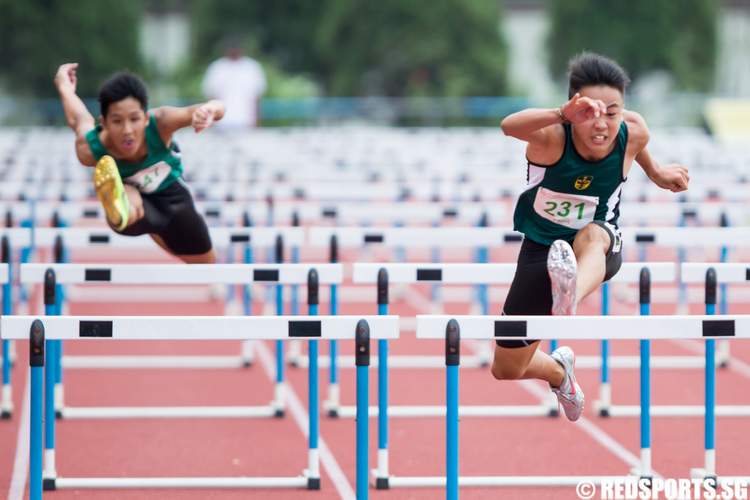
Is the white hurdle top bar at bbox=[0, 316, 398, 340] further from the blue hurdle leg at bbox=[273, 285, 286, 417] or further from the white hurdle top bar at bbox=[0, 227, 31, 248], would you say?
the white hurdle top bar at bbox=[0, 227, 31, 248]

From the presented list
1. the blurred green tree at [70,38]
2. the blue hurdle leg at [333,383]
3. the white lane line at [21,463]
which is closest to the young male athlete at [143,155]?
the blue hurdle leg at [333,383]

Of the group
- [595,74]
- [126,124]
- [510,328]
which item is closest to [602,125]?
[595,74]

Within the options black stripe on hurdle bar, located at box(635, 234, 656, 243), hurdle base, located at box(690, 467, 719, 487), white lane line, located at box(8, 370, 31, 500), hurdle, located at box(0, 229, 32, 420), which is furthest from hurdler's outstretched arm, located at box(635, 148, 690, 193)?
hurdle, located at box(0, 229, 32, 420)

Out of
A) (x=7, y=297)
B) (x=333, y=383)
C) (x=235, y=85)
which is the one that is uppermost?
(x=235, y=85)

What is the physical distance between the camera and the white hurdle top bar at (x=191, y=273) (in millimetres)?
6574

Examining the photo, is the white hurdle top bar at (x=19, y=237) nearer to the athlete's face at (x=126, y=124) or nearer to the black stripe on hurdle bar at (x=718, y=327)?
the athlete's face at (x=126, y=124)

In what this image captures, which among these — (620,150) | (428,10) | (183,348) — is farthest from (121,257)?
(428,10)

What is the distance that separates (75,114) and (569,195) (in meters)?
2.81

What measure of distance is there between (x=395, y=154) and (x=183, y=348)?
23.7 ft

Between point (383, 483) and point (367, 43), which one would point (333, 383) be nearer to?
point (383, 483)

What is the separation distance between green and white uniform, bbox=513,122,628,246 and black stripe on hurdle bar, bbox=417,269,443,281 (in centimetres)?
57

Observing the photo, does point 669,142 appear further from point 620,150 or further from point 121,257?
point 620,150

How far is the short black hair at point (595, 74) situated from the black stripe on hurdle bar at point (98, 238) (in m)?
3.09

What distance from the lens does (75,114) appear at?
25.3 feet
